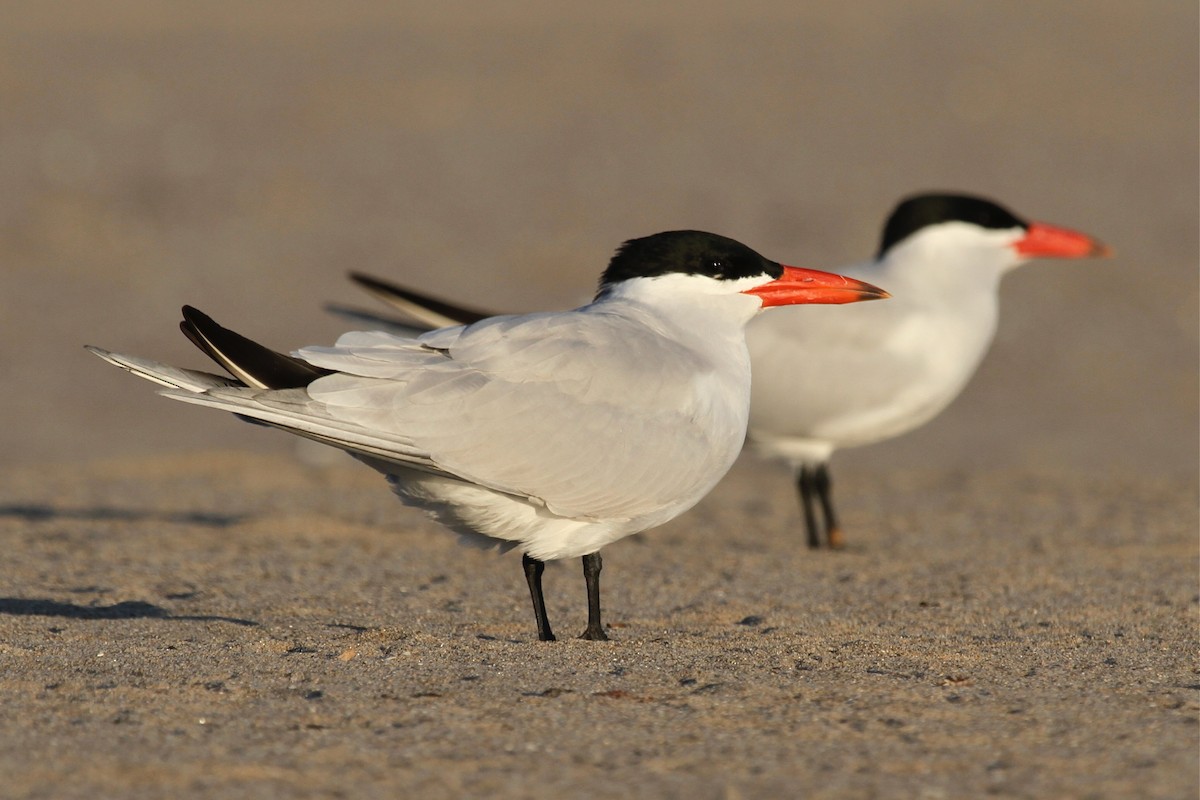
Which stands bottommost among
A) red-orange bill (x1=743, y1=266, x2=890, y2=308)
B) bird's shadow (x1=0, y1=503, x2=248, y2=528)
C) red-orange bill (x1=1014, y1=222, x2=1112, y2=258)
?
bird's shadow (x1=0, y1=503, x2=248, y2=528)

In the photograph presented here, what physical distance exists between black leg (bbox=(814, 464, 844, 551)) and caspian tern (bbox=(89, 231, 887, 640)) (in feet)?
7.38

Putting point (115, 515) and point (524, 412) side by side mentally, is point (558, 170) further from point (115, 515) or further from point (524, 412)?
point (524, 412)

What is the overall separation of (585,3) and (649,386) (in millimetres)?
18846

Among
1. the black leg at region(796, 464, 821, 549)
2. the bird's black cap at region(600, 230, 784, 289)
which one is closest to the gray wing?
the bird's black cap at region(600, 230, 784, 289)

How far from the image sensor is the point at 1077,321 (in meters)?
12.2

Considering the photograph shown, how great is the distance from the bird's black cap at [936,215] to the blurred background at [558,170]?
215 cm

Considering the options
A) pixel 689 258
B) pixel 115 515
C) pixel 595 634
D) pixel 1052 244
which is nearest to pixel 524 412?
pixel 595 634

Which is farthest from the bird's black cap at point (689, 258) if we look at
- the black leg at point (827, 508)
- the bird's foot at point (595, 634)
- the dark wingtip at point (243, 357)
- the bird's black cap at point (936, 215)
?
the bird's black cap at point (936, 215)

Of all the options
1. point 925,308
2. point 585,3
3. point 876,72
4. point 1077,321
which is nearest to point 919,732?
point 925,308

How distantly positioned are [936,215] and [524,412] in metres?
3.81

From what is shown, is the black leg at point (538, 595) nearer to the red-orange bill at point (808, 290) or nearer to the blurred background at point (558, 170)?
the red-orange bill at point (808, 290)

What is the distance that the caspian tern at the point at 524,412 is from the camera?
396cm

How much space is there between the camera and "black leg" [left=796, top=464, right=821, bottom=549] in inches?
264

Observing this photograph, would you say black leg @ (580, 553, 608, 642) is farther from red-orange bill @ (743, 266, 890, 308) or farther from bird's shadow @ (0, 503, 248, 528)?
bird's shadow @ (0, 503, 248, 528)
